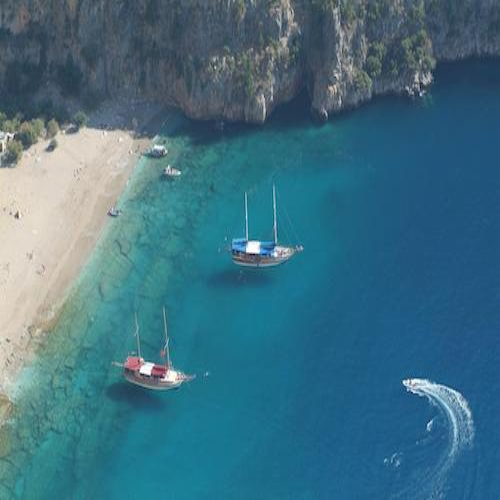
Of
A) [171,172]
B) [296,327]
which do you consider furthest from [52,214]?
[296,327]

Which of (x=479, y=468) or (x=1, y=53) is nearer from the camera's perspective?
(x=479, y=468)

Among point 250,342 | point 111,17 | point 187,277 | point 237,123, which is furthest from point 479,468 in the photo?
point 111,17

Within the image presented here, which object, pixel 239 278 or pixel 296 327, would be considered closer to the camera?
pixel 296 327

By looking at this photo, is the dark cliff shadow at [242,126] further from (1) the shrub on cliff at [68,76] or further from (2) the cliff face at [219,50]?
(1) the shrub on cliff at [68,76]

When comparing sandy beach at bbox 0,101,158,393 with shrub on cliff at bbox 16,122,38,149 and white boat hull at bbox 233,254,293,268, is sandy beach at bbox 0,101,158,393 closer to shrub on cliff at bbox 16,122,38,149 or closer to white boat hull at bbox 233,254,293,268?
shrub on cliff at bbox 16,122,38,149

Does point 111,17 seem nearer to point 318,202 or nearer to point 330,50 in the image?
point 330,50

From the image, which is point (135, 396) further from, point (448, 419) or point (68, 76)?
point (68, 76)

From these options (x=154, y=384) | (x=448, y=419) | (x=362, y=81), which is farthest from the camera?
(x=362, y=81)
